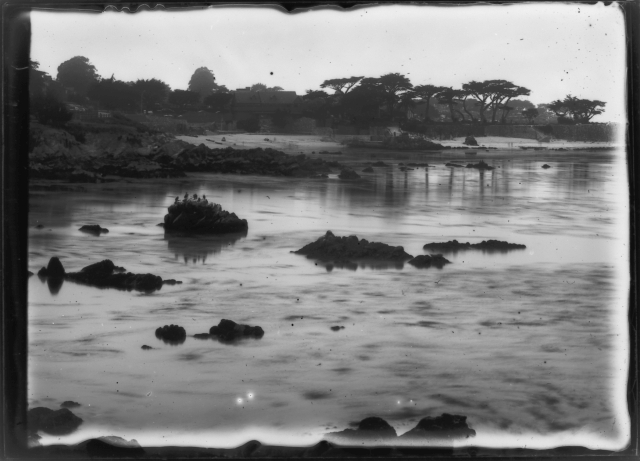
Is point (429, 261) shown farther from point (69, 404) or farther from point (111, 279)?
point (69, 404)

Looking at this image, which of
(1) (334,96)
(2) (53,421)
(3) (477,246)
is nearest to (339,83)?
(1) (334,96)

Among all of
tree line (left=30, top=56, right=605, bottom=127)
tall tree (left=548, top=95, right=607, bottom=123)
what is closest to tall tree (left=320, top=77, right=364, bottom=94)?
tree line (left=30, top=56, right=605, bottom=127)

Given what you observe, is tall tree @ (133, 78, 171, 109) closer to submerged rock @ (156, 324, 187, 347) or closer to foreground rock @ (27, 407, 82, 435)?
submerged rock @ (156, 324, 187, 347)

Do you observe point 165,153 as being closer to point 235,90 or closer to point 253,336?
point 235,90

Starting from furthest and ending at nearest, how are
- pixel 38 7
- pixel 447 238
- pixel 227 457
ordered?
pixel 447 238, pixel 38 7, pixel 227 457

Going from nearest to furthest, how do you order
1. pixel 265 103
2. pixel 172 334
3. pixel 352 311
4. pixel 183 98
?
pixel 172 334, pixel 352 311, pixel 265 103, pixel 183 98

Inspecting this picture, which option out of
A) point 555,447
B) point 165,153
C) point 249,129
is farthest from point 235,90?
point 555,447

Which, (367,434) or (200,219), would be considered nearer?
(367,434)
